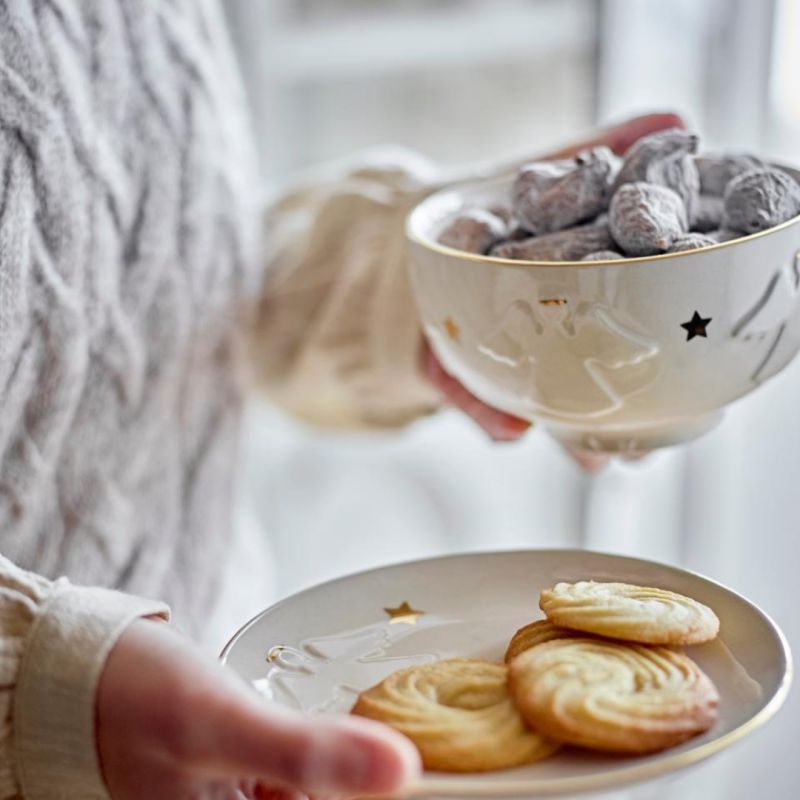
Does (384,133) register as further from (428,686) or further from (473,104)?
(428,686)

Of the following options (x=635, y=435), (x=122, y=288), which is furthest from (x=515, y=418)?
(x=122, y=288)

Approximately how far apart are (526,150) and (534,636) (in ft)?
3.19

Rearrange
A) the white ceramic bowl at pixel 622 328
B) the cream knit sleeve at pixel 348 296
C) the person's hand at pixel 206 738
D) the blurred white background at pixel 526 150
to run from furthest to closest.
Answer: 1. the blurred white background at pixel 526 150
2. the cream knit sleeve at pixel 348 296
3. the white ceramic bowl at pixel 622 328
4. the person's hand at pixel 206 738

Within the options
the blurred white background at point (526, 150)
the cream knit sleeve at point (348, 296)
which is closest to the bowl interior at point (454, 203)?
the cream knit sleeve at point (348, 296)

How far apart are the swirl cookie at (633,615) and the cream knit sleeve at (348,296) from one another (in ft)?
1.03

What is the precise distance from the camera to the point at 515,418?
56 cm

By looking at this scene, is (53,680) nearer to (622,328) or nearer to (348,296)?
(622,328)

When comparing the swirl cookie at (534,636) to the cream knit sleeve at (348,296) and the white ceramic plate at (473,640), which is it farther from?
the cream knit sleeve at (348,296)

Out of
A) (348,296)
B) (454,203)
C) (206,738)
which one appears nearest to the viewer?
(206,738)

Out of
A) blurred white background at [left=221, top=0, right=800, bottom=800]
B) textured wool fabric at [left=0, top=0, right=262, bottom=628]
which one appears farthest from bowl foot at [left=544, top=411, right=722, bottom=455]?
blurred white background at [left=221, top=0, right=800, bottom=800]

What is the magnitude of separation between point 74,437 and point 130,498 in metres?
0.05

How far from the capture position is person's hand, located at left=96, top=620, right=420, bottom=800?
11.2 inches

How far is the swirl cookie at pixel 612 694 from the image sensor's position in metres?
0.31

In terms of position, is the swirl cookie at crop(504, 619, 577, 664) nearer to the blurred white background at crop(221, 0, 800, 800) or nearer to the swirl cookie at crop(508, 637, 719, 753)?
Answer: the swirl cookie at crop(508, 637, 719, 753)
